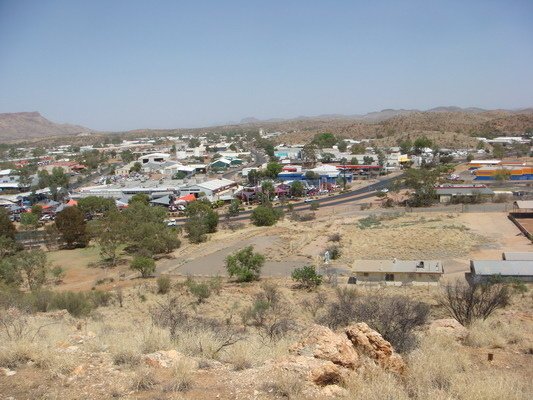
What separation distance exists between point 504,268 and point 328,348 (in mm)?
19467

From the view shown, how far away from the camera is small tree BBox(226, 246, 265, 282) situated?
25.0 m

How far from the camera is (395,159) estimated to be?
78500 millimetres

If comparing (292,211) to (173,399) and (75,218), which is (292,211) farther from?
(173,399)

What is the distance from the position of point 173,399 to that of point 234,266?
64.7ft

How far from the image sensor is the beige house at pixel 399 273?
2280 centimetres

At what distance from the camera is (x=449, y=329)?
405 inches

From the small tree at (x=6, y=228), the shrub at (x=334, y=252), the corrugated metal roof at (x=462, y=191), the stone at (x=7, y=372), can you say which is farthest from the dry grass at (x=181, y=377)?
the corrugated metal roof at (x=462, y=191)

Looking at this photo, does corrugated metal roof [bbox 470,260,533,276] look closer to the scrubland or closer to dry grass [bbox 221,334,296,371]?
the scrubland

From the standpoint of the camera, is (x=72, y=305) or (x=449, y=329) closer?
(x=449, y=329)

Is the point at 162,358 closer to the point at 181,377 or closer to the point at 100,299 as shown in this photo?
the point at 181,377

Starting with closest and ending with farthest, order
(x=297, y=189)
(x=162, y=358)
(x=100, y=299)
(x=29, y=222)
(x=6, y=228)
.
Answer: (x=162, y=358), (x=100, y=299), (x=6, y=228), (x=29, y=222), (x=297, y=189)

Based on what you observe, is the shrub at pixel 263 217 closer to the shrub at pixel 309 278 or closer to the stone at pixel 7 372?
the shrub at pixel 309 278

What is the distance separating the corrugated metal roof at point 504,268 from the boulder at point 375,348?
1715cm

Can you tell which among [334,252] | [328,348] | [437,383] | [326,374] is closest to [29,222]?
[334,252]
